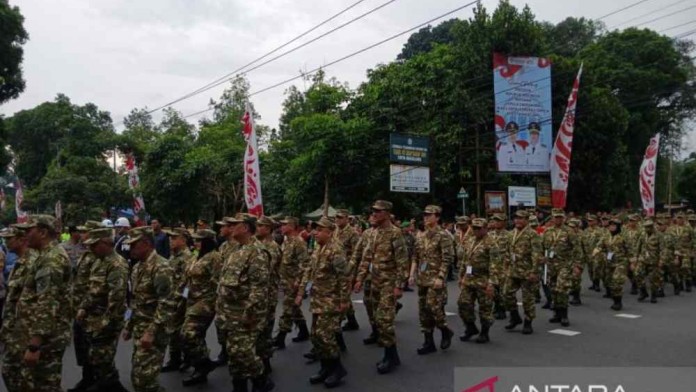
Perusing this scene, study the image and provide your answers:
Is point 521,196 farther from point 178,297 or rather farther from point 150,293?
point 150,293

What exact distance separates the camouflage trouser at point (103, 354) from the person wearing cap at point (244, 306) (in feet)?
3.54

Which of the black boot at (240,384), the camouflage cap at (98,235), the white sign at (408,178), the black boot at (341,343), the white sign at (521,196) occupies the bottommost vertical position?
the black boot at (341,343)

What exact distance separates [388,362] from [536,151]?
69.6ft

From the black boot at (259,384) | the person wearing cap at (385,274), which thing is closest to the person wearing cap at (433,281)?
the person wearing cap at (385,274)

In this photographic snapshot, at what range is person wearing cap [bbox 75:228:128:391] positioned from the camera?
518cm

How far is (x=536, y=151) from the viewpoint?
25.5 metres

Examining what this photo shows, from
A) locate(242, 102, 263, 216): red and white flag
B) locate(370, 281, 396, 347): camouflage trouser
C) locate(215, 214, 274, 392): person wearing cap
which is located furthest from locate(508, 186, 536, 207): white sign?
locate(215, 214, 274, 392): person wearing cap

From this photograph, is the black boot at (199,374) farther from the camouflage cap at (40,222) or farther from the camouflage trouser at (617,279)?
the camouflage trouser at (617,279)

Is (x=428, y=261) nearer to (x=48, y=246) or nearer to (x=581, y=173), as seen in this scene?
(x=48, y=246)

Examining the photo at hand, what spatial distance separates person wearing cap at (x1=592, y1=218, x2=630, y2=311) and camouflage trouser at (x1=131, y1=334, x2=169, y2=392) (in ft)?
29.7

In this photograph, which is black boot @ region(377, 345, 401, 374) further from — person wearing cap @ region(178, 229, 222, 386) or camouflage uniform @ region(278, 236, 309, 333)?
person wearing cap @ region(178, 229, 222, 386)

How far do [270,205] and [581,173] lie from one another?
16.0 m

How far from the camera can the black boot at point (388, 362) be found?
636 cm

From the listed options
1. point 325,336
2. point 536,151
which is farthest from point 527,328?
point 536,151
